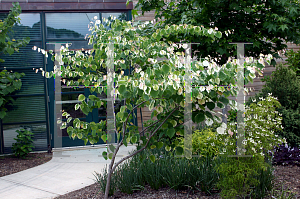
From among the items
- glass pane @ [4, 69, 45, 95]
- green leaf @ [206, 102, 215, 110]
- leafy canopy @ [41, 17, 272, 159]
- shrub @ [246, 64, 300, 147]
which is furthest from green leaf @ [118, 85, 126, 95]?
glass pane @ [4, 69, 45, 95]

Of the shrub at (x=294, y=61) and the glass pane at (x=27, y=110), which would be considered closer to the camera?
the glass pane at (x=27, y=110)

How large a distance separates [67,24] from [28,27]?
0.94 m

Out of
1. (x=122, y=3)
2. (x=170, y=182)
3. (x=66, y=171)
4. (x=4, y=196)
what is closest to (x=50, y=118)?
(x=66, y=171)

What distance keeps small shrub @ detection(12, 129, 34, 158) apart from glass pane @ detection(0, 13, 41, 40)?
2.37 metres

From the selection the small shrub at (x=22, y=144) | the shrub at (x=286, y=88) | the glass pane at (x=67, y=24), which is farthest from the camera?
the glass pane at (x=67, y=24)

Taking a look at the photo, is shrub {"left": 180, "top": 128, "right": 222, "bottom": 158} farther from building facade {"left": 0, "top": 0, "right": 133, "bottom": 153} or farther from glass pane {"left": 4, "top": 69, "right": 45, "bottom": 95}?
glass pane {"left": 4, "top": 69, "right": 45, "bottom": 95}

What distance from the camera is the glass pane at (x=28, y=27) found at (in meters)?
6.24

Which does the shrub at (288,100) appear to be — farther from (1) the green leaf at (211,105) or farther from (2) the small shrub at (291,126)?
(1) the green leaf at (211,105)

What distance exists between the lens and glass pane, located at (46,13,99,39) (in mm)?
6359

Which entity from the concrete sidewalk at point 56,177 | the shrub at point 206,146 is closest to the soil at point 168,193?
the concrete sidewalk at point 56,177

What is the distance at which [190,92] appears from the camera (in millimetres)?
2148

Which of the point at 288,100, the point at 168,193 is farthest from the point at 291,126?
the point at 168,193

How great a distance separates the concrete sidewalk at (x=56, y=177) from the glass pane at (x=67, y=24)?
2.94 m

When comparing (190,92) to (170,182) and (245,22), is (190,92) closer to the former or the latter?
(170,182)
